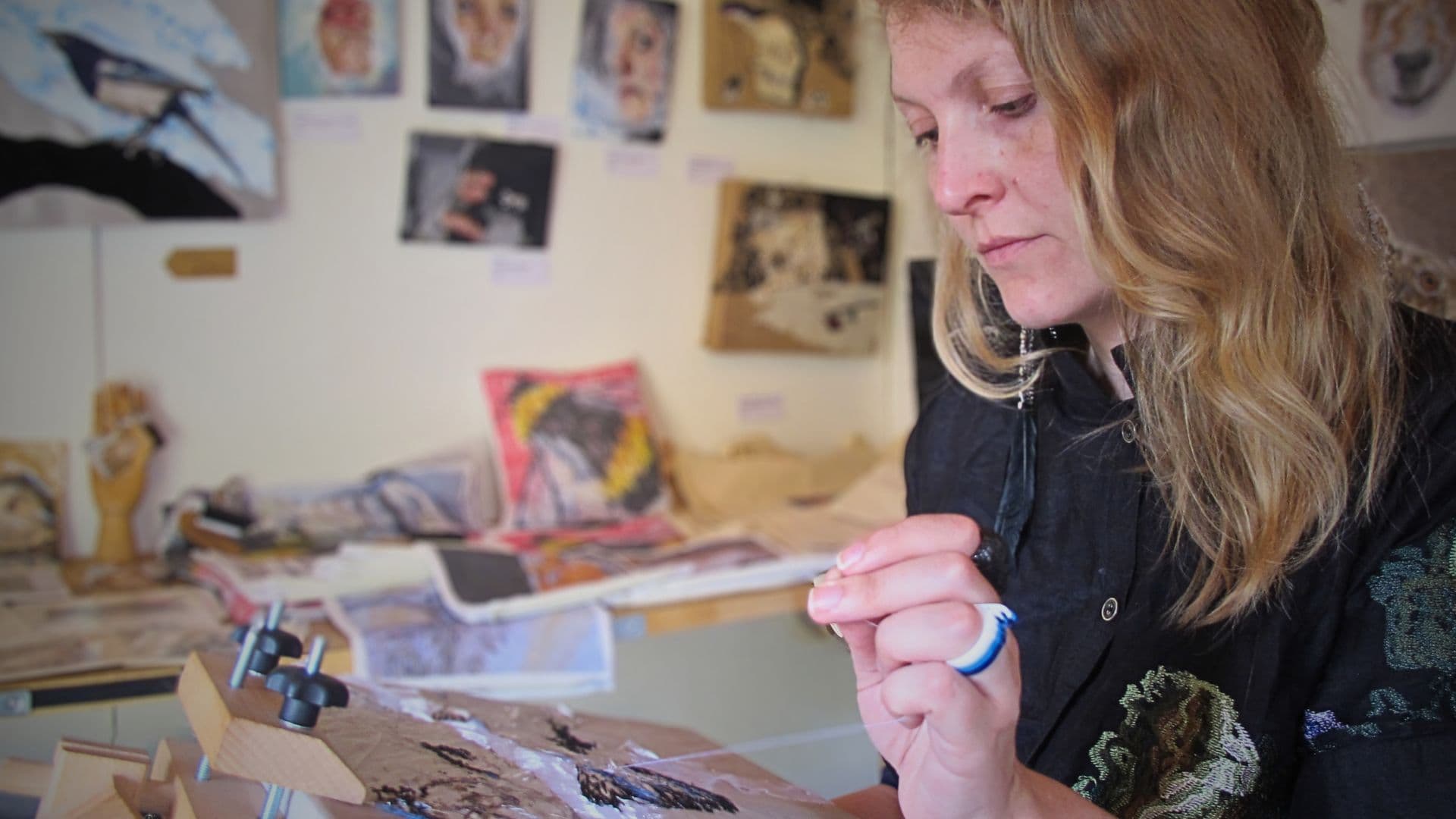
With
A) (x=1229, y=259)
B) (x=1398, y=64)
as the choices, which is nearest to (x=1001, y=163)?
(x=1229, y=259)

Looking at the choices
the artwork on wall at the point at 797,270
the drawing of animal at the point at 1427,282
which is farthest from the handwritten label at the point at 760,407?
the drawing of animal at the point at 1427,282

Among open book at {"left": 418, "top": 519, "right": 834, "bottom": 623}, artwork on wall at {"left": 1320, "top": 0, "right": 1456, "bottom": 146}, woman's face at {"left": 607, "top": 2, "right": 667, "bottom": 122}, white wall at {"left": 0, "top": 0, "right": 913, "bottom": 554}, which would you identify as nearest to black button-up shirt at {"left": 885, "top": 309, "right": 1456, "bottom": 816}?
artwork on wall at {"left": 1320, "top": 0, "right": 1456, "bottom": 146}

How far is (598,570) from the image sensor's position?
2.15 meters

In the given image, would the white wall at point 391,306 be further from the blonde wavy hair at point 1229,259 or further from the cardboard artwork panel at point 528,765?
the cardboard artwork panel at point 528,765

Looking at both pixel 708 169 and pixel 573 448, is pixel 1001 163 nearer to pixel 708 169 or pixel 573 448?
pixel 573 448

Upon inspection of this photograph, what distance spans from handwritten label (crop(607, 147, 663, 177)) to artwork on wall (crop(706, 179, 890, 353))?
171 millimetres

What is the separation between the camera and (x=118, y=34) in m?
2.20

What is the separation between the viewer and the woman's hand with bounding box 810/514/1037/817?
66 cm

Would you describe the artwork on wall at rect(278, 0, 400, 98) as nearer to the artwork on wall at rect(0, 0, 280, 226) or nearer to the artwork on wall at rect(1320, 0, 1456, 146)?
the artwork on wall at rect(0, 0, 280, 226)

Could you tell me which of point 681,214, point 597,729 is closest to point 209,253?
point 681,214

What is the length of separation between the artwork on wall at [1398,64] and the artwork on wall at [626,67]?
1.53 m

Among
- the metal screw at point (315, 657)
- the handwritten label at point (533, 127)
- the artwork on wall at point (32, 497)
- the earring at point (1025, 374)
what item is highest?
the handwritten label at point (533, 127)

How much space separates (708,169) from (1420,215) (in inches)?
66.7

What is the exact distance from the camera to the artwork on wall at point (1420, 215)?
51.2 inches
